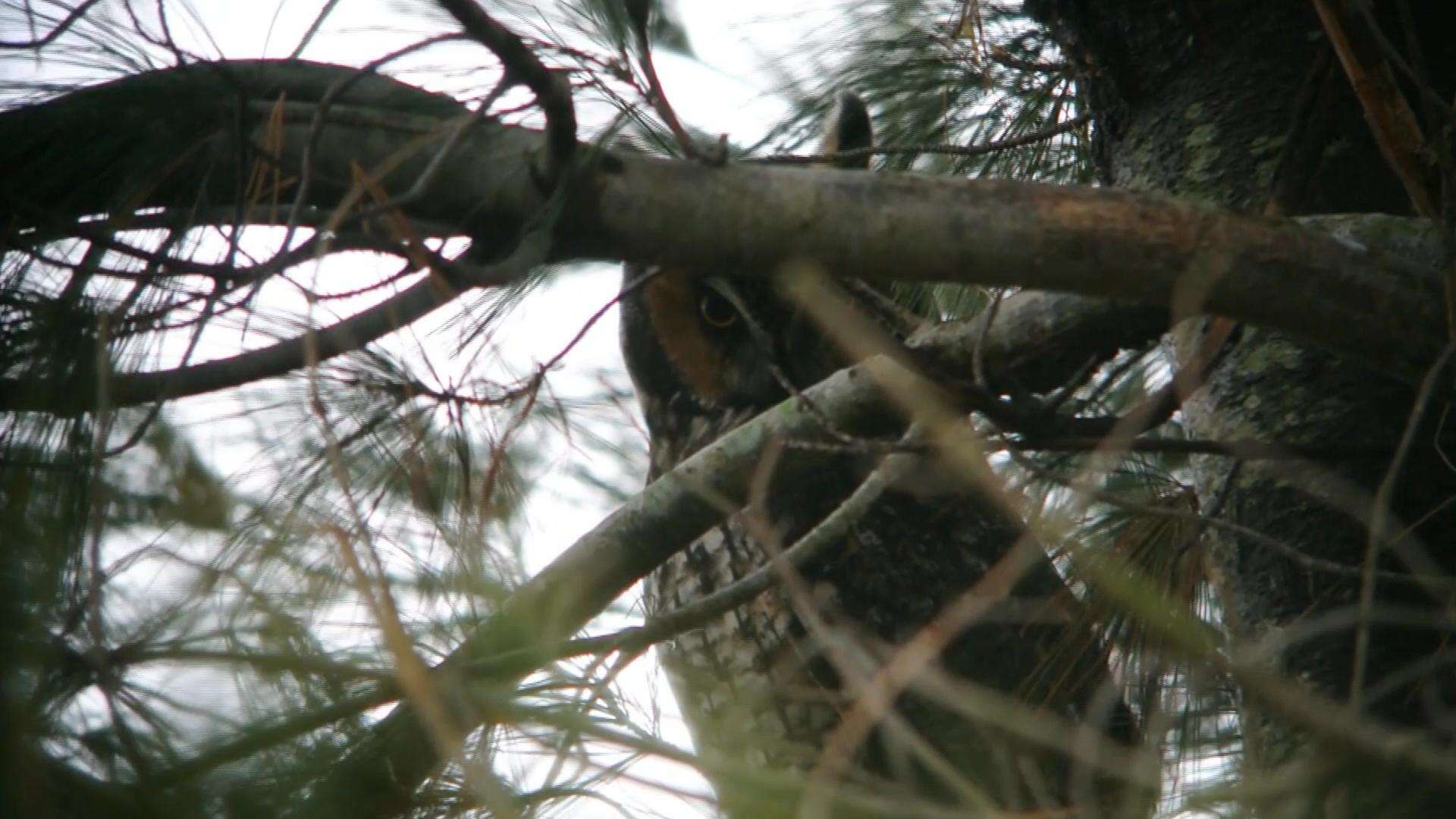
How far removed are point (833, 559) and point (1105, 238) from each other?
923 millimetres

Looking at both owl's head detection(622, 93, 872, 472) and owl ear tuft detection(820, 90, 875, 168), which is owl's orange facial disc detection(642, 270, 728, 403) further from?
owl ear tuft detection(820, 90, 875, 168)

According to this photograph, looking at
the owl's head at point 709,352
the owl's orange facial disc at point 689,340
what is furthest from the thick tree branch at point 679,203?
the owl's orange facial disc at point 689,340

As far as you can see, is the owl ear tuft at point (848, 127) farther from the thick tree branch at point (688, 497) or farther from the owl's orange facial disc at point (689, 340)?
the thick tree branch at point (688, 497)

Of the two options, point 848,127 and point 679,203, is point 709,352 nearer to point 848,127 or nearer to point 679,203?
point 848,127

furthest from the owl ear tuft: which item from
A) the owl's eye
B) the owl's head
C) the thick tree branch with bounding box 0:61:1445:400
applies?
the thick tree branch with bounding box 0:61:1445:400

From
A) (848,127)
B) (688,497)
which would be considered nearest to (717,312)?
(848,127)

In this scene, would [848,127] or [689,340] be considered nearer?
[848,127]

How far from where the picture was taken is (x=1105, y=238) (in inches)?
40.7

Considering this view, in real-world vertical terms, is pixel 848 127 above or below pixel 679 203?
above

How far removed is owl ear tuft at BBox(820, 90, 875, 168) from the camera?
185 cm

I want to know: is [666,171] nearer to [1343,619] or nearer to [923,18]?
[1343,619]

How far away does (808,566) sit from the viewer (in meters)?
1.88

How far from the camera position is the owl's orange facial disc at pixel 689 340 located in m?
1.95

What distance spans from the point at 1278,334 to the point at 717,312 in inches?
30.3
